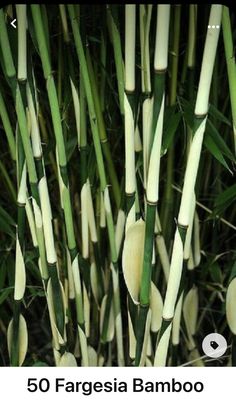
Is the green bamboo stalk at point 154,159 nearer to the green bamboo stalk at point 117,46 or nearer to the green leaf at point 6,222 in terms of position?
the green bamboo stalk at point 117,46

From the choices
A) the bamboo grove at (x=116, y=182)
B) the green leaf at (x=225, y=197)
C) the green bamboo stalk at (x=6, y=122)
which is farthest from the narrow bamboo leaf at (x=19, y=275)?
the green leaf at (x=225, y=197)

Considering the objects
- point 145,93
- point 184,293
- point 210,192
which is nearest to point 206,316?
point 184,293

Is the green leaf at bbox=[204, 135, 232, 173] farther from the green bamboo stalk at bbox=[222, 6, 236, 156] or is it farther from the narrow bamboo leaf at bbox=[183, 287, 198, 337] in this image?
the narrow bamboo leaf at bbox=[183, 287, 198, 337]

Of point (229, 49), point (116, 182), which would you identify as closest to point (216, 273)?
point (116, 182)

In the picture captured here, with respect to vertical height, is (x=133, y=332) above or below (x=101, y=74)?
below
